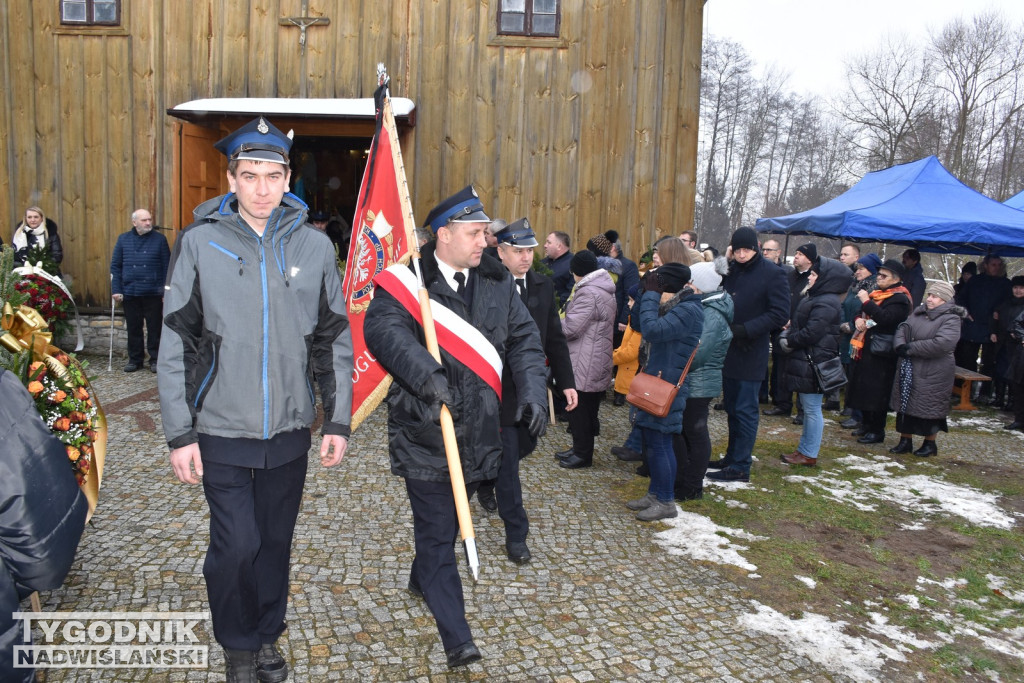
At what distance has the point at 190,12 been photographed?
9875mm

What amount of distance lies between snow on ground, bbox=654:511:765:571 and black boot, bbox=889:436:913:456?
3.24 metres

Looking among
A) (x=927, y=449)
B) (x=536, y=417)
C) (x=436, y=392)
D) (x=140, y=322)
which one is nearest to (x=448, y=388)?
(x=436, y=392)

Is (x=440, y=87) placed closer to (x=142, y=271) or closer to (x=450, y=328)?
(x=142, y=271)

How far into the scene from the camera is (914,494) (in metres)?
6.11

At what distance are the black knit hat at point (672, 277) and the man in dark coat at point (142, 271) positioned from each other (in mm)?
6756

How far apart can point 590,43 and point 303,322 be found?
8035 millimetres

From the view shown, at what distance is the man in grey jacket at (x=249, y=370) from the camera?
2777mm

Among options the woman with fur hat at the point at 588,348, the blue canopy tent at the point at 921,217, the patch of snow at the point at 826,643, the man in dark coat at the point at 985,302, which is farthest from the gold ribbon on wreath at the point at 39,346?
the man in dark coat at the point at 985,302

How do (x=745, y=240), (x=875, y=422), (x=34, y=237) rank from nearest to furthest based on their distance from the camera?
(x=745, y=240) < (x=875, y=422) < (x=34, y=237)

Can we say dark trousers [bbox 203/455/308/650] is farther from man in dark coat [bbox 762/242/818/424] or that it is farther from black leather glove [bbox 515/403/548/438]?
man in dark coat [bbox 762/242/818/424]

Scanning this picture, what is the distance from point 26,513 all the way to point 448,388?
5.45 ft

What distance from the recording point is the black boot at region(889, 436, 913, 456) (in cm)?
737

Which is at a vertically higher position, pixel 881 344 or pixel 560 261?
pixel 560 261

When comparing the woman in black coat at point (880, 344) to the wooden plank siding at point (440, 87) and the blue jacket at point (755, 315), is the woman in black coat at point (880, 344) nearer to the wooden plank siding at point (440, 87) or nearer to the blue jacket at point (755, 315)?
the blue jacket at point (755, 315)
